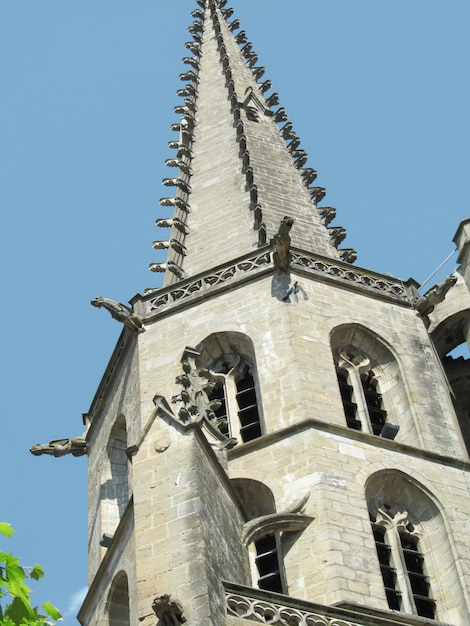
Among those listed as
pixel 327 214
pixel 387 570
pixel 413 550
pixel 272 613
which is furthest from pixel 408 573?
pixel 327 214

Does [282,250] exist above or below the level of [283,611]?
above

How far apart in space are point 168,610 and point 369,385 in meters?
8.11

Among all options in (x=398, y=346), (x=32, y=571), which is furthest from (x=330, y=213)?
(x=32, y=571)

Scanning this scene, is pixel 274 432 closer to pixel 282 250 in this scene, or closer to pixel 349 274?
pixel 282 250

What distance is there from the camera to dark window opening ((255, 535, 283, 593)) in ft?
56.9

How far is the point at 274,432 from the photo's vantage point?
1894cm

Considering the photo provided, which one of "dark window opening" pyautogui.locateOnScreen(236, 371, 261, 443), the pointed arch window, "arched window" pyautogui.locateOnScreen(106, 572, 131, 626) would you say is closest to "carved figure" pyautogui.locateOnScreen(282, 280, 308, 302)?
the pointed arch window

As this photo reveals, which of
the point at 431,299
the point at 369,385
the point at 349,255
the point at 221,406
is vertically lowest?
the point at 221,406

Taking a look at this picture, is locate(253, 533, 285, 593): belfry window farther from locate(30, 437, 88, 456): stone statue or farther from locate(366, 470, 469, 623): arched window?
locate(30, 437, 88, 456): stone statue

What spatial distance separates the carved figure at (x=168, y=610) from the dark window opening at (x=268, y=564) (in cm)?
394

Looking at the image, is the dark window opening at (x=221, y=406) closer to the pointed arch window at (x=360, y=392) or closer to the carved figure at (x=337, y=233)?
the pointed arch window at (x=360, y=392)

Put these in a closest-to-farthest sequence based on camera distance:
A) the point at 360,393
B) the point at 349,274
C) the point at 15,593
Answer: the point at 15,593, the point at 360,393, the point at 349,274

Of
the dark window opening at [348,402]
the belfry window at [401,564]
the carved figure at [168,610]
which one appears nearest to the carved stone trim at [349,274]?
the dark window opening at [348,402]

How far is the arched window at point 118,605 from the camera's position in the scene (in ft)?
60.3
